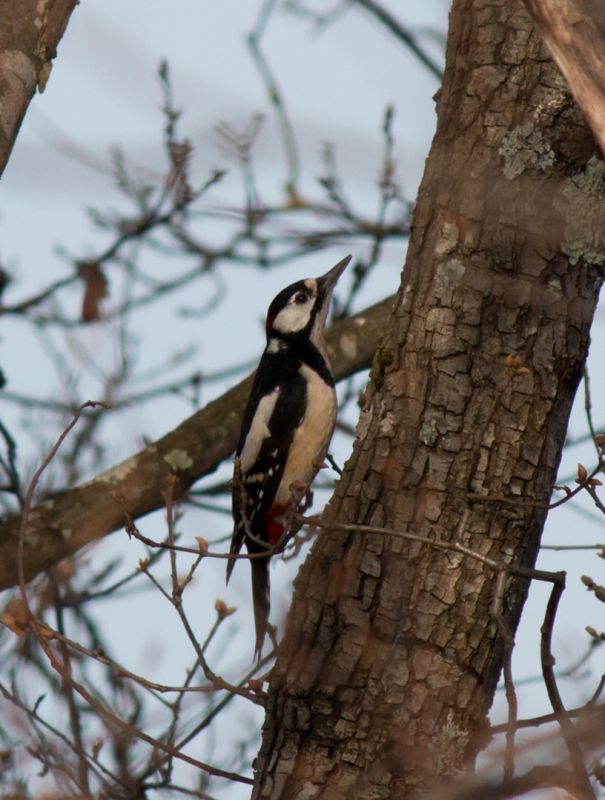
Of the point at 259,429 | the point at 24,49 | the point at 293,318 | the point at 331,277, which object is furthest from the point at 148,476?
the point at 24,49

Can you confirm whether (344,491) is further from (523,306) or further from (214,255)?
(214,255)

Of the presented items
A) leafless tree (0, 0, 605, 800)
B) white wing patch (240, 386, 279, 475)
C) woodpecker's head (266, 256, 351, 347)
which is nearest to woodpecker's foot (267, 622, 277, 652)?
leafless tree (0, 0, 605, 800)

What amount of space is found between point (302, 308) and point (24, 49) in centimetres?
281

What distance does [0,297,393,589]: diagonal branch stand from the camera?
475 cm

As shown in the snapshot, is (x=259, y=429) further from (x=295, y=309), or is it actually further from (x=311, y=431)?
(x=295, y=309)

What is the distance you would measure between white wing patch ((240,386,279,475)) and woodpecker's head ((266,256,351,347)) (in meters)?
0.60

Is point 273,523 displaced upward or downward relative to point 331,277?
downward

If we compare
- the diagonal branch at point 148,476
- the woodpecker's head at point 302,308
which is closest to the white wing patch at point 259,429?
the diagonal branch at point 148,476

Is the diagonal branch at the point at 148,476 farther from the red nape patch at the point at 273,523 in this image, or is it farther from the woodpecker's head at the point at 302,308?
the red nape patch at the point at 273,523

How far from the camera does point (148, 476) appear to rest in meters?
5.04

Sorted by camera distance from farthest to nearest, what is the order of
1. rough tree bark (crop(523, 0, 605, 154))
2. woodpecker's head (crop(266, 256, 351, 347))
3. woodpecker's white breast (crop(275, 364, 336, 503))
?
woodpecker's head (crop(266, 256, 351, 347)), woodpecker's white breast (crop(275, 364, 336, 503)), rough tree bark (crop(523, 0, 605, 154))

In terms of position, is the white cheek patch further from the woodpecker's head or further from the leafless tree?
the leafless tree

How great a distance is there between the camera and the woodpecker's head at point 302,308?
19.0 ft

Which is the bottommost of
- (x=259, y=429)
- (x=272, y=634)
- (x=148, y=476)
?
(x=272, y=634)
